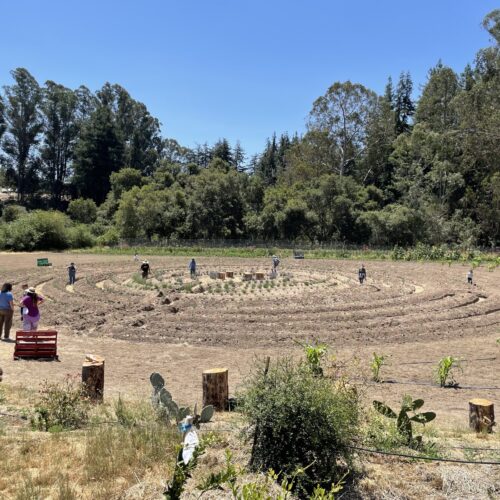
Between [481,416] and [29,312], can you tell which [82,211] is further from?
[481,416]

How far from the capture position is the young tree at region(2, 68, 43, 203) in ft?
259

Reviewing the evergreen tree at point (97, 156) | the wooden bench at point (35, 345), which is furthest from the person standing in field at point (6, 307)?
the evergreen tree at point (97, 156)

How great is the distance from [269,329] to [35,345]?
292 inches

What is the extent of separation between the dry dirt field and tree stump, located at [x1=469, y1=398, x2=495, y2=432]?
2.43 ft

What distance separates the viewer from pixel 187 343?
14328mm

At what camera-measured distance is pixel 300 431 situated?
4.78 meters

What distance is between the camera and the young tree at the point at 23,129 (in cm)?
7894

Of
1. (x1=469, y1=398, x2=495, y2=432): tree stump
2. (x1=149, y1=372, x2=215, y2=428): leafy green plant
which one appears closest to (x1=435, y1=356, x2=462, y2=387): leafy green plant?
(x1=469, y1=398, x2=495, y2=432): tree stump

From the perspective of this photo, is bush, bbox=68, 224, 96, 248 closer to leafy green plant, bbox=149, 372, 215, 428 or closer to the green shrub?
the green shrub

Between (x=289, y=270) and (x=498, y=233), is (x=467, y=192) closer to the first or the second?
(x=498, y=233)

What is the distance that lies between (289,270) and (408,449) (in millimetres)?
26984

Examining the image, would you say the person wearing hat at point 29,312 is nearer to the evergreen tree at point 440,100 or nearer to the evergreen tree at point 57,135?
the evergreen tree at point 440,100

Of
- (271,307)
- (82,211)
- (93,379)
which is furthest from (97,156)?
(93,379)

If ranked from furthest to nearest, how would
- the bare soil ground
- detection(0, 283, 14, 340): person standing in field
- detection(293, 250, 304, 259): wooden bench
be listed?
detection(293, 250, 304, 259): wooden bench → detection(0, 283, 14, 340): person standing in field → the bare soil ground
